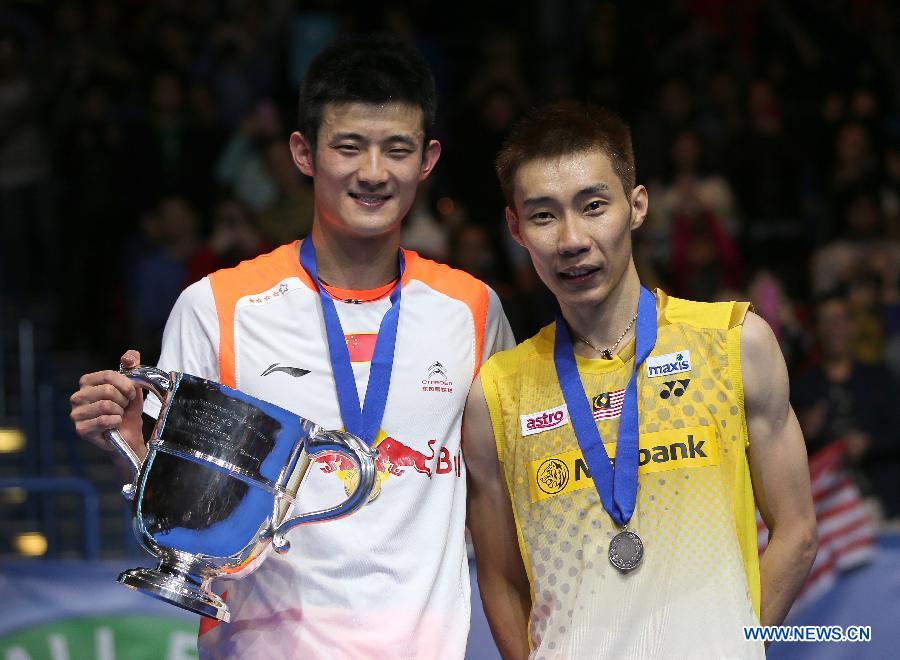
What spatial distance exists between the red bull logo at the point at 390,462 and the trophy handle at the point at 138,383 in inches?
17.8

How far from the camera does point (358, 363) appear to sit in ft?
11.0

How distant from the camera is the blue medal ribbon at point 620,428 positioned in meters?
3.09

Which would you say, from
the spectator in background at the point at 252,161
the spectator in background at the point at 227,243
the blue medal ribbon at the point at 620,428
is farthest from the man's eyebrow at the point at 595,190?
the spectator in background at the point at 252,161

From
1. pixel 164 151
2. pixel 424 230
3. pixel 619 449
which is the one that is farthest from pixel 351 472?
pixel 164 151

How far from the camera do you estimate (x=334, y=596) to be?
3201mm

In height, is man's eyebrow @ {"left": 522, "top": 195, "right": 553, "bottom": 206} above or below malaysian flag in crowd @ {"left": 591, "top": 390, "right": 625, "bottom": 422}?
above

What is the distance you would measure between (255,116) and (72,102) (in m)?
1.40

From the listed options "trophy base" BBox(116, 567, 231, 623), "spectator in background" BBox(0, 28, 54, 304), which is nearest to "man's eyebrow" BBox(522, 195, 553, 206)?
"trophy base" BBox(116, 567, 231, 623)

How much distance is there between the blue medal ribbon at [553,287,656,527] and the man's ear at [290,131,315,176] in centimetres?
80

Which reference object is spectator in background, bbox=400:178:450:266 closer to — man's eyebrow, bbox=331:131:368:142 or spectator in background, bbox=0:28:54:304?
spectator in background, bbox=0:28:54:304

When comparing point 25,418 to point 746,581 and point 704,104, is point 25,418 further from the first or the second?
point 746,581

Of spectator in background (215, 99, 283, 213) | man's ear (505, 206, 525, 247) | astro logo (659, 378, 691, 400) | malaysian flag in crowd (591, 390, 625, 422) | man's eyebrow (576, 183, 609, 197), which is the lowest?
malaysian flag in crowd (591, 390, 625, 422)

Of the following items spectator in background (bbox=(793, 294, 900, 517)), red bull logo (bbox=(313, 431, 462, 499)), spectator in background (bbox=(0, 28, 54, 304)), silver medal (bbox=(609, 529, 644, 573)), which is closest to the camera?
silver medal (bbox=(609, 529, 644, 573))

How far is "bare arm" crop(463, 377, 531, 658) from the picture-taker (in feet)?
11.1
